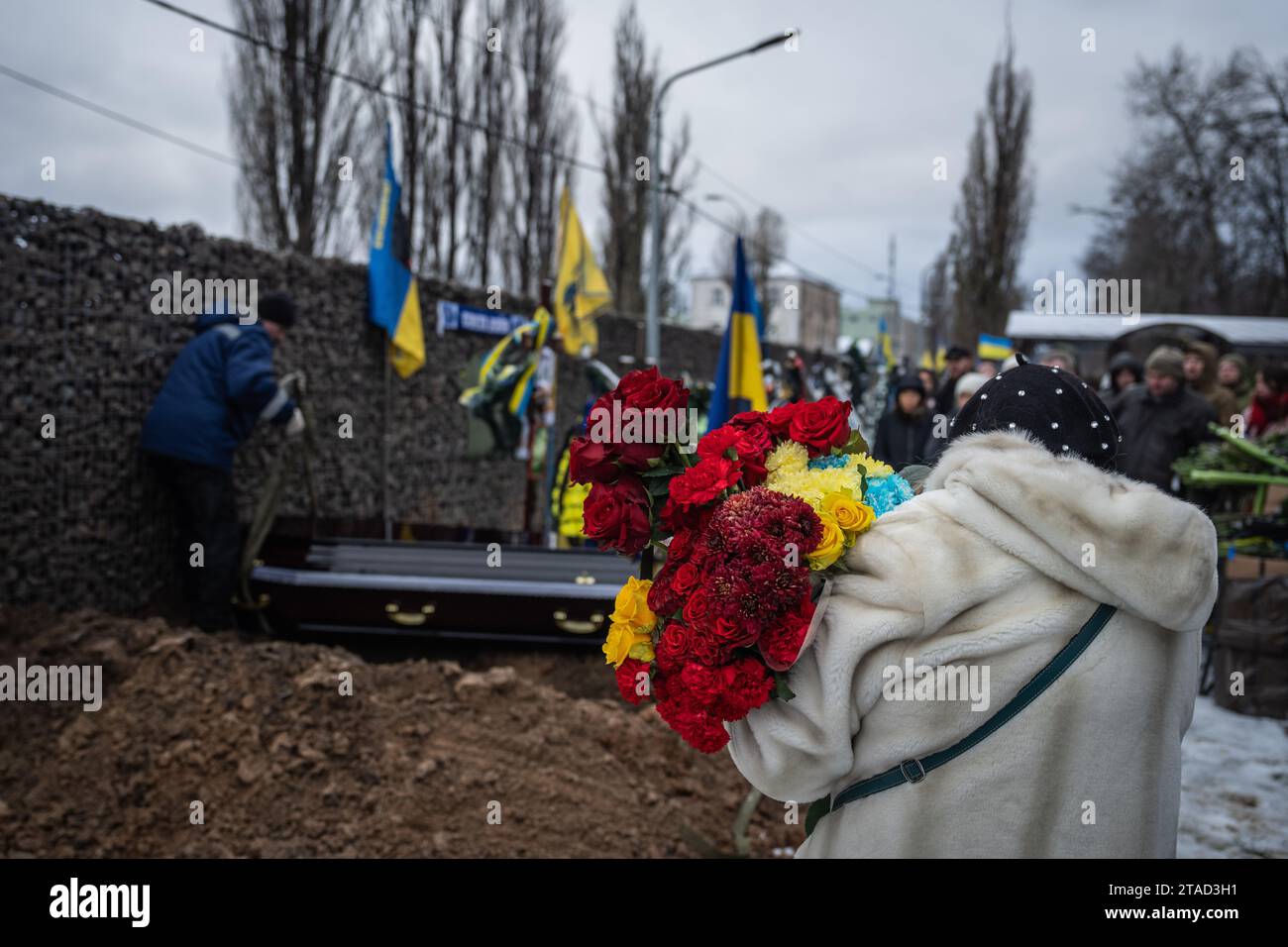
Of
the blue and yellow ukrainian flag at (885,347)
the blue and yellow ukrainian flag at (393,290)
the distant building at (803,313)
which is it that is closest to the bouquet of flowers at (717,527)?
the blue and yellow ukrainian flag at (393,290)

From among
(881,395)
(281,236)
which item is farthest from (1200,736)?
(281,236)

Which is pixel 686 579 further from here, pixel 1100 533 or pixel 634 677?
pixel 1100 533

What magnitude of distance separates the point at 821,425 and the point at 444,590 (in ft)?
12.9

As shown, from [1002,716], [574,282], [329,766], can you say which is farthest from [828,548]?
[574,282]

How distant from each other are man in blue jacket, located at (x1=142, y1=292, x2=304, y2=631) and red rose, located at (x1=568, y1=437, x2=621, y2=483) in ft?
14.8

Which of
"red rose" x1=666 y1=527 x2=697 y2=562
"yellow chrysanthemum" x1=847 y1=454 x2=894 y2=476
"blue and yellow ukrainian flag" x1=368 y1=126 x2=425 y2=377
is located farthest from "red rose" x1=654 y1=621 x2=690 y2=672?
"blue and yellow ukrainian flag" x1=368 y1=126 x2=425 y2=377

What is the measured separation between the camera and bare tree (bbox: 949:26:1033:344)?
89.4 ft

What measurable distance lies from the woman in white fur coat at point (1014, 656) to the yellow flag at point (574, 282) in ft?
21.9

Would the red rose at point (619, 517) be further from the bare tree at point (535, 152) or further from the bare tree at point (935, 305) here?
the bare tree at point (935, 305)

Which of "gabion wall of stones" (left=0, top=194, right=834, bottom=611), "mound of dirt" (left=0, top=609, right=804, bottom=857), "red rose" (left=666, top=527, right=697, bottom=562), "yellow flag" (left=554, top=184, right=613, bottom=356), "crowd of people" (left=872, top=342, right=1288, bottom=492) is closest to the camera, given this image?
"red rose" (left=666, top=527, right=697, bottom=562)

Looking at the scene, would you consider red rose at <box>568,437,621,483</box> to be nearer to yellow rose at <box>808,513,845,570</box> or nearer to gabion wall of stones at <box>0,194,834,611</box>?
yellow rose at <box>808,513,845,570</box>

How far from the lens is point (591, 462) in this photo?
190cm

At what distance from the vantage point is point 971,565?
1667 millimetres

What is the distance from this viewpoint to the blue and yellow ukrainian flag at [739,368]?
6.31 metres
